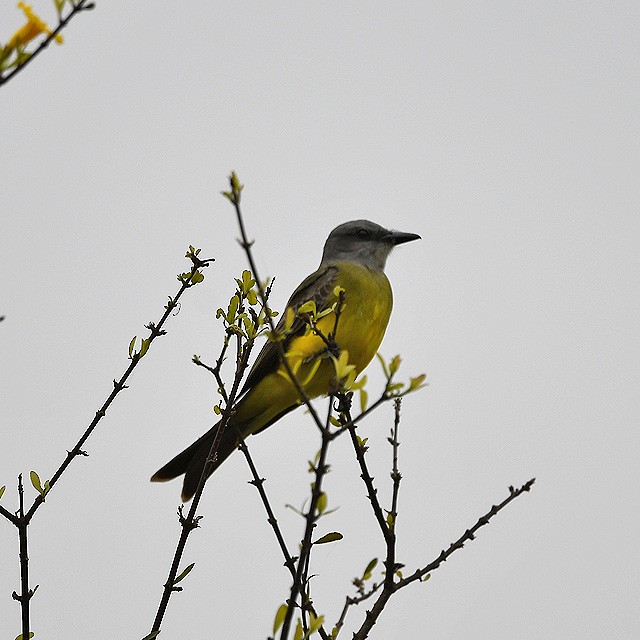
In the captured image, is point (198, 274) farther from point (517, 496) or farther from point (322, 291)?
point (322, 291)

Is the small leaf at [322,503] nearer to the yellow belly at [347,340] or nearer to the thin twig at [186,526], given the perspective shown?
the thin twig at [186,526]

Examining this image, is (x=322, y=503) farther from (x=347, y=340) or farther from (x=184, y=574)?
(x=347, y=340)

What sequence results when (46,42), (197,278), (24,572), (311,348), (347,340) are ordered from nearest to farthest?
1. (46,42)
2. (24,572)
3. (197,278)
4. (311,348)
5. (347,340)

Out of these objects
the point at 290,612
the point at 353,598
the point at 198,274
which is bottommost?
the point at 290,612

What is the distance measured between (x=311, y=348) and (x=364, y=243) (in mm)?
1942

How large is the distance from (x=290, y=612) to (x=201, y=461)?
2.99 m

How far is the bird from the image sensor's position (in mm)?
4633

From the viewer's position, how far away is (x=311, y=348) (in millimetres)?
4230

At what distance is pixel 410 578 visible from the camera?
2.41 meters

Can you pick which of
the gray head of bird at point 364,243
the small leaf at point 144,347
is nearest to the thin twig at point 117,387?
the small leaf at point 144,347

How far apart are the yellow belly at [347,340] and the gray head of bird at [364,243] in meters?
0.41

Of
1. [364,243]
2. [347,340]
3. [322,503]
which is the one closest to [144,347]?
[322,503]

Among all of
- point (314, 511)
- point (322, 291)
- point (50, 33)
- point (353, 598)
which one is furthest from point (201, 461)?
point (50, 33)

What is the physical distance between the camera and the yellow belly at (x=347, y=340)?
4812 millimetres
